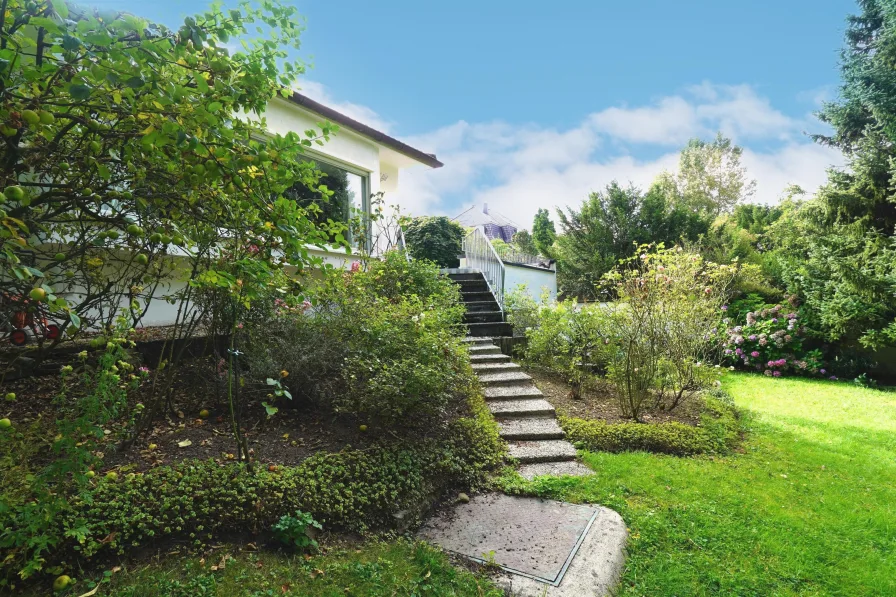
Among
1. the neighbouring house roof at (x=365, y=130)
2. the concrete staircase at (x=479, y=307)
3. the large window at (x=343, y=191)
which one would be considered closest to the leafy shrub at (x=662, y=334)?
the concrete staircase at (x=479, y=307)

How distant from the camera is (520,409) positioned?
221 inches

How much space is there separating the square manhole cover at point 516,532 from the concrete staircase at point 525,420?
633 millimetres

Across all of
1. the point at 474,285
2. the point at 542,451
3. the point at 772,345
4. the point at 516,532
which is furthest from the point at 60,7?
the point at 772,345

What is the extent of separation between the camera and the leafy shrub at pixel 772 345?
1004 cm

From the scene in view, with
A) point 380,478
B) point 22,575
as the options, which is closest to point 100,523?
point 22,575

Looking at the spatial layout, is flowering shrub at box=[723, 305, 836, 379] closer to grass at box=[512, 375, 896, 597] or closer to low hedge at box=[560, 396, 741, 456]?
grass at box=[512, 375, 896, 597]

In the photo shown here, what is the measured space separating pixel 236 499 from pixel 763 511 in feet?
13.7

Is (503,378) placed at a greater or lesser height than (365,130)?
lesser

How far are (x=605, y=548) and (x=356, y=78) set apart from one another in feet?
19.6

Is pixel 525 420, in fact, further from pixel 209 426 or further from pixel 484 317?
pixel 484 317

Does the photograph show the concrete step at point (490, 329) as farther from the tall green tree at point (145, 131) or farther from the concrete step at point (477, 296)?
the tall green tree at point (145, 131)

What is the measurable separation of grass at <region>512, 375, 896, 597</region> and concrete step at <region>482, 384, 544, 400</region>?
1334mm

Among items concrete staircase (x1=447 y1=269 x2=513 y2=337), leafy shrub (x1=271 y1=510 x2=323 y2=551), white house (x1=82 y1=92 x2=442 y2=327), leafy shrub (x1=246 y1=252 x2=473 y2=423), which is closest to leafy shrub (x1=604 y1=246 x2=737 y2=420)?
concrete staircase (x1=447 y1=269 x2=513 y2=337)

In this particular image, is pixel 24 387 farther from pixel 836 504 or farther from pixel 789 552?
pixel 836 504
